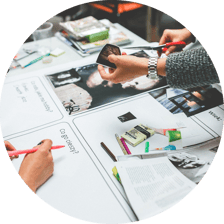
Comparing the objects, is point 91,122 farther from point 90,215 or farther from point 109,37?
point 109,37

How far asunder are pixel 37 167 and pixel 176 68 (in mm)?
726

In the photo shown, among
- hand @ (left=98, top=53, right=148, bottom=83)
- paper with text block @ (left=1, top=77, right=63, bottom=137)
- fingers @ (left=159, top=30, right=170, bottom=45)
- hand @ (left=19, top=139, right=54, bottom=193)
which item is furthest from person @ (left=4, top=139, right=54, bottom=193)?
fingers @ (left=159, top=30, right=170, bottom=45)

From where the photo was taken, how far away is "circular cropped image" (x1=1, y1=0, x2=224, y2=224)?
934 mm

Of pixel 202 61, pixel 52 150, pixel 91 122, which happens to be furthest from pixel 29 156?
pixel 202 61

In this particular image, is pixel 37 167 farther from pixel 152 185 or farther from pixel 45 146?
pixel 152 185

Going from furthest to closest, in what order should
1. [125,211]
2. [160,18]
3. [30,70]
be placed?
[160,18] < [30,70] < [125,211]

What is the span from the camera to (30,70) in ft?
5.12

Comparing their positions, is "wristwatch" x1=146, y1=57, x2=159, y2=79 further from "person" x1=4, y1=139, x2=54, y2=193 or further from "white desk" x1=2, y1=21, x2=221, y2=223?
"person" x1=4, y1=139, x2=54, y2=193

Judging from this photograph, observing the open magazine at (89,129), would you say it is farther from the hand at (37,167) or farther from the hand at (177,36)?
the hand at (177,36)

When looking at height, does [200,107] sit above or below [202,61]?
below

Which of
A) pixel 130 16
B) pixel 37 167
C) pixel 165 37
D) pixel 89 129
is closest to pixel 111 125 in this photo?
pixel 89 129

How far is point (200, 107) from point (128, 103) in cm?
39

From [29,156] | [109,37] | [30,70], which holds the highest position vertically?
[109,37]

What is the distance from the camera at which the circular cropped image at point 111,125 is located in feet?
3.06
